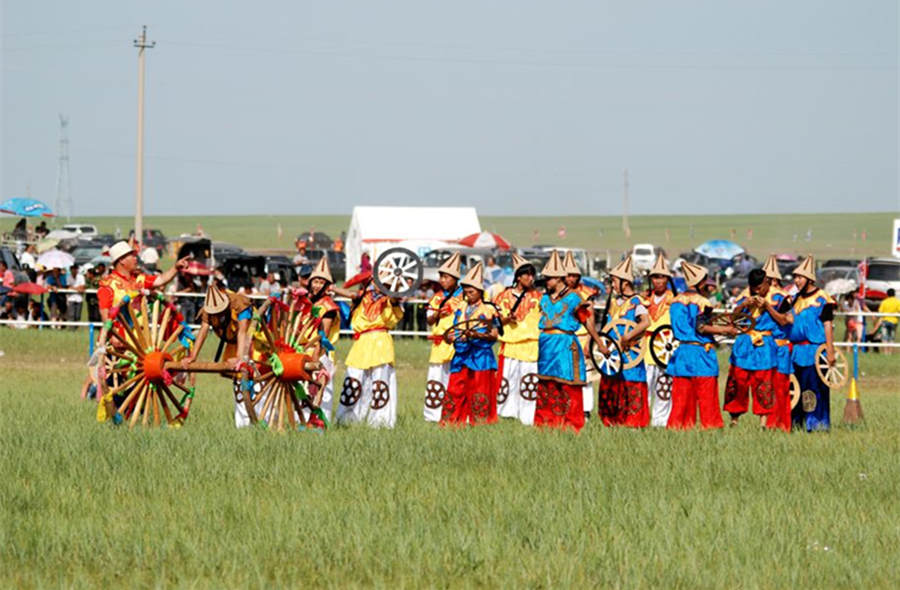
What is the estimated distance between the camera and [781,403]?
52.4 feet

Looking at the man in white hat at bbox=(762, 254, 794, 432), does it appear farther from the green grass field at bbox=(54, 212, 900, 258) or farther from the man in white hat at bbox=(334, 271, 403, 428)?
the green grass field at bbox=(54, 212, 900, 258)

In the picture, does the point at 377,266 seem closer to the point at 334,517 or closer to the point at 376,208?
the point at 334,517

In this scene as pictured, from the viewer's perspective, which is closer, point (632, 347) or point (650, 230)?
point (632, 347)

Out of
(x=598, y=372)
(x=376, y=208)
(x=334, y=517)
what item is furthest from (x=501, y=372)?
(x=376, y=208)

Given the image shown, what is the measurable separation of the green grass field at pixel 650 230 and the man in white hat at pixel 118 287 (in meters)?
77.5

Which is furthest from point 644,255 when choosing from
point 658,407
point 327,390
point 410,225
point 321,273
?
point 321,273

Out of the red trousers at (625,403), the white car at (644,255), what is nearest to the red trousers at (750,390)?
the red trousers at (625,403)

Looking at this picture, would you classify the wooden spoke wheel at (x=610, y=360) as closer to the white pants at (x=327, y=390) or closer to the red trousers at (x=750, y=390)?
the red trousers at (x=750, y=390)

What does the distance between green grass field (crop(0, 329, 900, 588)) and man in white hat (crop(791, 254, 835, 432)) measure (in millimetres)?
793

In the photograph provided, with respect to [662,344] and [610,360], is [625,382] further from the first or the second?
[662,344]

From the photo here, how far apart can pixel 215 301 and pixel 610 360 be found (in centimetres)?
431

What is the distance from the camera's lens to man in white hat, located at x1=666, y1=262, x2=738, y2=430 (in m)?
15.7

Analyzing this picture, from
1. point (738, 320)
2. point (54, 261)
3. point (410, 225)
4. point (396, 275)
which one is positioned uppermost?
point (410, 225)

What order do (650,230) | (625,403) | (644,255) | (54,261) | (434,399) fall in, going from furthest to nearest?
(650,230)
(644,255)
(54,261)
(434,399)
(625,403)
